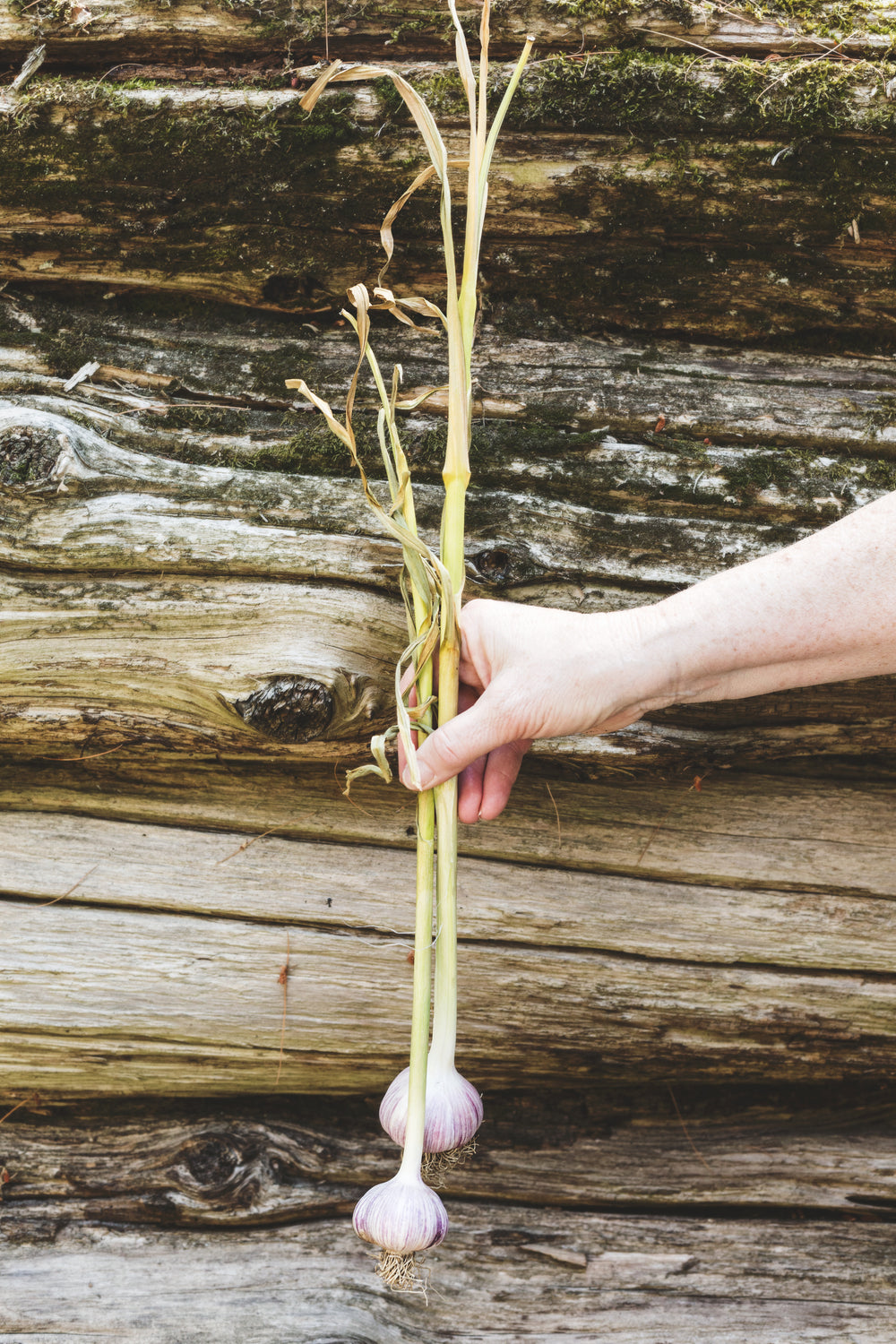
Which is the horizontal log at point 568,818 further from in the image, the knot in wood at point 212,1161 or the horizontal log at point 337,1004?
the knot in wood at point 212,1161

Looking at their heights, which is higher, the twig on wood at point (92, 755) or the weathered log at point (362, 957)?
the twig on wood at point (92, 755)

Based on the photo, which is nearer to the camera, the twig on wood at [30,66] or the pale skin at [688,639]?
the pale skin at [688,639]

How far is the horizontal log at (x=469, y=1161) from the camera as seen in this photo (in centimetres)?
173

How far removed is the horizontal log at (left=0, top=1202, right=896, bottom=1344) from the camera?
5.40 feet

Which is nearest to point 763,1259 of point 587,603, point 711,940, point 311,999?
point 711,940

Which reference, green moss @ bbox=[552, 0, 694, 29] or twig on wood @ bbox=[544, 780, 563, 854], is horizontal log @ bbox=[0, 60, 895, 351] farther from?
twig on wood @ bbox=[544, 780, 563, 854]

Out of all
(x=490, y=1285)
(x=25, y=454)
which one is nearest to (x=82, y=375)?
(x=25, y=454)

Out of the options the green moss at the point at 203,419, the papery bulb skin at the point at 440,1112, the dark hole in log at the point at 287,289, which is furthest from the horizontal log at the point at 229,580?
the papery bulb skin at the point at 440,1112

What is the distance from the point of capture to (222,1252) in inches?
67.1

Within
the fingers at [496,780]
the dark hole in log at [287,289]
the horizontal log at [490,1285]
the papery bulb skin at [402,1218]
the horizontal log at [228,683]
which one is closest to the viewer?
the papery bulb skin at [402,1218]

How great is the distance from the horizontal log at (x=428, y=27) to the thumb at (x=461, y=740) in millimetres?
1357

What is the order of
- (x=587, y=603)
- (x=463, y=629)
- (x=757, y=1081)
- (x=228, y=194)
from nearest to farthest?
(x=463, y=629) → (x=587, y=603) → (x=228, y=194) → (x=757, y=1081)

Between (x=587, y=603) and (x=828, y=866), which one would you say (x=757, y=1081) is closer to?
(x=828, y=866)

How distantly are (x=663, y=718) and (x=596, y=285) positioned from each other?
36.1 inches
